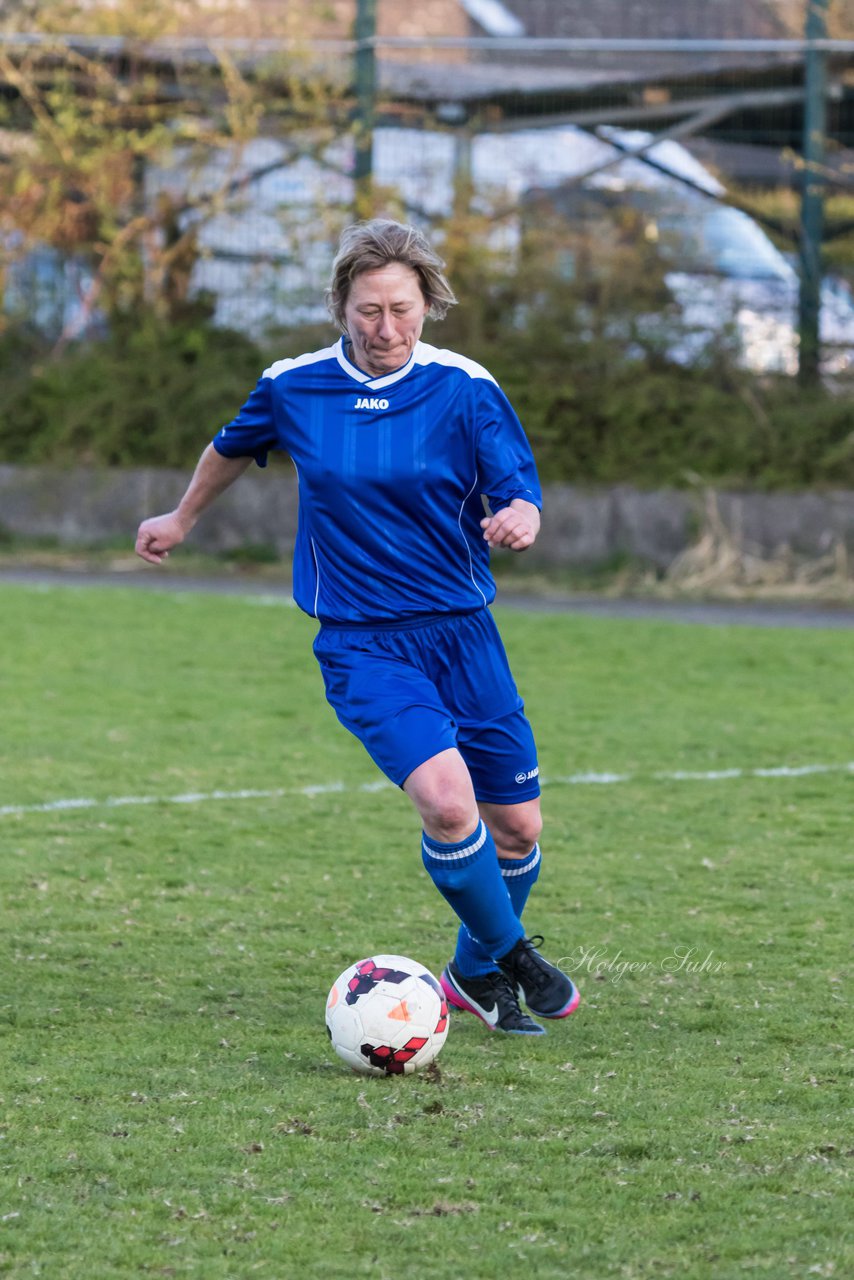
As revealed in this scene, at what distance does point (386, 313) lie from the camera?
161 inches

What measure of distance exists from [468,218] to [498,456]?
Answer: 976 cm

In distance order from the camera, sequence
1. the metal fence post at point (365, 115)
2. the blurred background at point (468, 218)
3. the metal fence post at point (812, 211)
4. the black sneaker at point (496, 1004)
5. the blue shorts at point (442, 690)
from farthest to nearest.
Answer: the metal fence post at point (365, 115)
the blurred background at point (468, 218)
the metal fence post at point (812, 211)
the black sneaker at point (496, 1004)
the blue shorts at point (442, 690)

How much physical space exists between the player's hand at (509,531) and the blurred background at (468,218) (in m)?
9.32

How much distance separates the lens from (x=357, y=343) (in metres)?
4.21

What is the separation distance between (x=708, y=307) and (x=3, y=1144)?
11.1 m

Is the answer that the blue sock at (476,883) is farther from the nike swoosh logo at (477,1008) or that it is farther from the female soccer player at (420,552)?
the nike swoosh logo at (477,1008)

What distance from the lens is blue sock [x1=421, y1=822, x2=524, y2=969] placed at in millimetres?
4039

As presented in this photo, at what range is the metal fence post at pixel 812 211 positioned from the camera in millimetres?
13211

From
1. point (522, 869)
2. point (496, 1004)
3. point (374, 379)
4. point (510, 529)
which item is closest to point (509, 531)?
point (510, 529)

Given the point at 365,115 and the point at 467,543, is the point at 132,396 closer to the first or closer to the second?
the point at 365,115

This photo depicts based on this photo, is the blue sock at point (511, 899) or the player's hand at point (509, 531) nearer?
the player's hand at point (509, 531)

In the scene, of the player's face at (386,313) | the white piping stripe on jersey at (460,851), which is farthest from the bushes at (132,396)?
the white piping stripe on jersey at (460,851)

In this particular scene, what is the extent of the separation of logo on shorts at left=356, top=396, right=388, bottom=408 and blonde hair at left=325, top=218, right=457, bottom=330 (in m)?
0.19

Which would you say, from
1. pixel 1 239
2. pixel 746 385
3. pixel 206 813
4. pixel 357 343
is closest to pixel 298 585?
pixel 357 343
